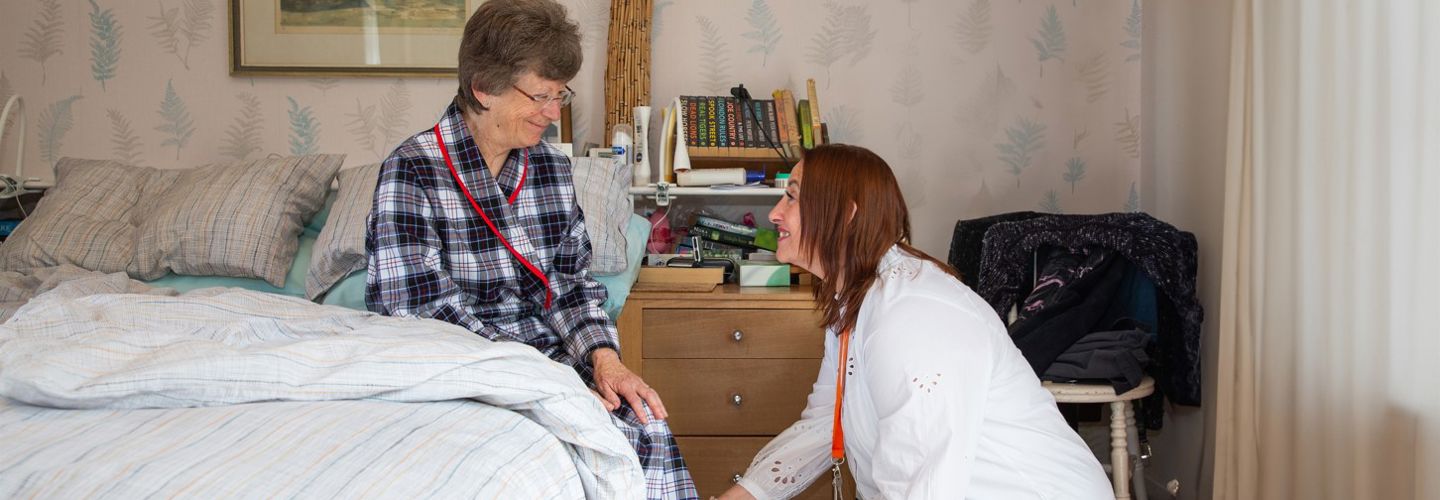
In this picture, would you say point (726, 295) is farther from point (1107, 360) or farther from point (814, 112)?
point (1107, 360)

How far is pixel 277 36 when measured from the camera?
2773 millimetres

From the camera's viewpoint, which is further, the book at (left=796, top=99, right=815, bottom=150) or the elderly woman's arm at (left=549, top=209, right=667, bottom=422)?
the book at (left=796, top=99, right=815, bottom=150)

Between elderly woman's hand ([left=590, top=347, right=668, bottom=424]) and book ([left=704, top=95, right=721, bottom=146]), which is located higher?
book ([left=704, top=95, right=721, bottom=146])

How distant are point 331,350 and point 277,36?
199cm

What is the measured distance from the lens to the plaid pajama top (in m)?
1.57

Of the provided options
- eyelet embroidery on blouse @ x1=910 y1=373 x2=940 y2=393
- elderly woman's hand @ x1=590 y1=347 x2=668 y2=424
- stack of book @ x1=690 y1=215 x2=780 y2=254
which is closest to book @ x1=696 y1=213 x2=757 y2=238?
stack of book @ x1=690 y1=215 x2=780 y2=254

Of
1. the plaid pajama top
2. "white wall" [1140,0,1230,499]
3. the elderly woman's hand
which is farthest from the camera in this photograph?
"white wall" [1140,0,1230,499]

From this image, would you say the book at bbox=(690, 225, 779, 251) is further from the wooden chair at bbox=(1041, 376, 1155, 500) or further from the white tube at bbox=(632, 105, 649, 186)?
the wooden chair at bbox=(1041, 376, 1155, 500)

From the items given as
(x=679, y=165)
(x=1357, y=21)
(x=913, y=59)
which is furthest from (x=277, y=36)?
(x=1357, y=21)

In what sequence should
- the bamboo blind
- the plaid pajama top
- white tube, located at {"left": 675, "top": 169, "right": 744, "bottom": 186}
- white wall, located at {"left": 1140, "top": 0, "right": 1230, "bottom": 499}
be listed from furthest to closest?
the bamboo blind
white tube, located at {"left": 675, "top": 169, "right": 744, "bottom": 186}
white wall, located at {"left": 1140, "top": 0, "right": 1230, "bottom": 499}
the plaid pajama top

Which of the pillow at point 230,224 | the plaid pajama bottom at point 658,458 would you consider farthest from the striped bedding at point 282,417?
the pillow at point 230,224

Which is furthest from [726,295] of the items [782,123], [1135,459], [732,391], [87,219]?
[87,219]

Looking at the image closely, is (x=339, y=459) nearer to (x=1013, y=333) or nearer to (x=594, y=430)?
(x=594, y=430)

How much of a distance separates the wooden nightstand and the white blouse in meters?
0.72
